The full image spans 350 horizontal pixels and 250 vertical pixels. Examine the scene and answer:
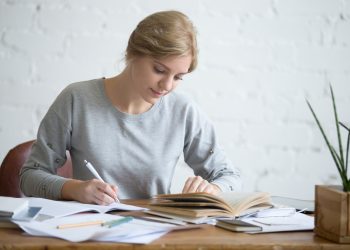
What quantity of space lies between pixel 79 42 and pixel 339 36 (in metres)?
1.01

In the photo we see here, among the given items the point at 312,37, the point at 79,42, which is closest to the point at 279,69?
the point at 312,37

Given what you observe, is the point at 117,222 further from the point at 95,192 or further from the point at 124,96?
the point at 124,96

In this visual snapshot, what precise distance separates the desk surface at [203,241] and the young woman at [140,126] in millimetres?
468

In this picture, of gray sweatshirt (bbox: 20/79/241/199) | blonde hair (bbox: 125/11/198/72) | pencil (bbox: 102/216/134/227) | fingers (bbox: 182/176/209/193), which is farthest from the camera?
gray sweatshirt (bbox: 20/79/241/199)

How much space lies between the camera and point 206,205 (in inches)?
46.9

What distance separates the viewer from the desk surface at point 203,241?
2.98ft

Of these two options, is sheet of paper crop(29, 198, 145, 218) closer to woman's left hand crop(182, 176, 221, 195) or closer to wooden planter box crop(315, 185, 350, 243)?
woman's left hand crop(182, 176, 221, 195)

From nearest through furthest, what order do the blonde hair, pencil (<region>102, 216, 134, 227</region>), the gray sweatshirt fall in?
pencil (<region>102, 216, 134, 227</region>) → the blonde hair → the gray sweatshirt

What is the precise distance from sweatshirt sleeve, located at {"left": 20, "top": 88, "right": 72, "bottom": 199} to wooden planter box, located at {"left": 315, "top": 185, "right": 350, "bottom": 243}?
0.74m

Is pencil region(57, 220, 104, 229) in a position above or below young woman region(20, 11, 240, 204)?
below

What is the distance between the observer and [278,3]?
220 centimetres

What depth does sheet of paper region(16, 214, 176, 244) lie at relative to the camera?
94 cm

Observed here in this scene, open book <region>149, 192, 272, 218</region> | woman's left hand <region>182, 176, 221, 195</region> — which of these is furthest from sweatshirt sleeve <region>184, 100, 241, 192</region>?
open book <region>149, 192, 272, 218</region>

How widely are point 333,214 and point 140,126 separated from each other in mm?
812
